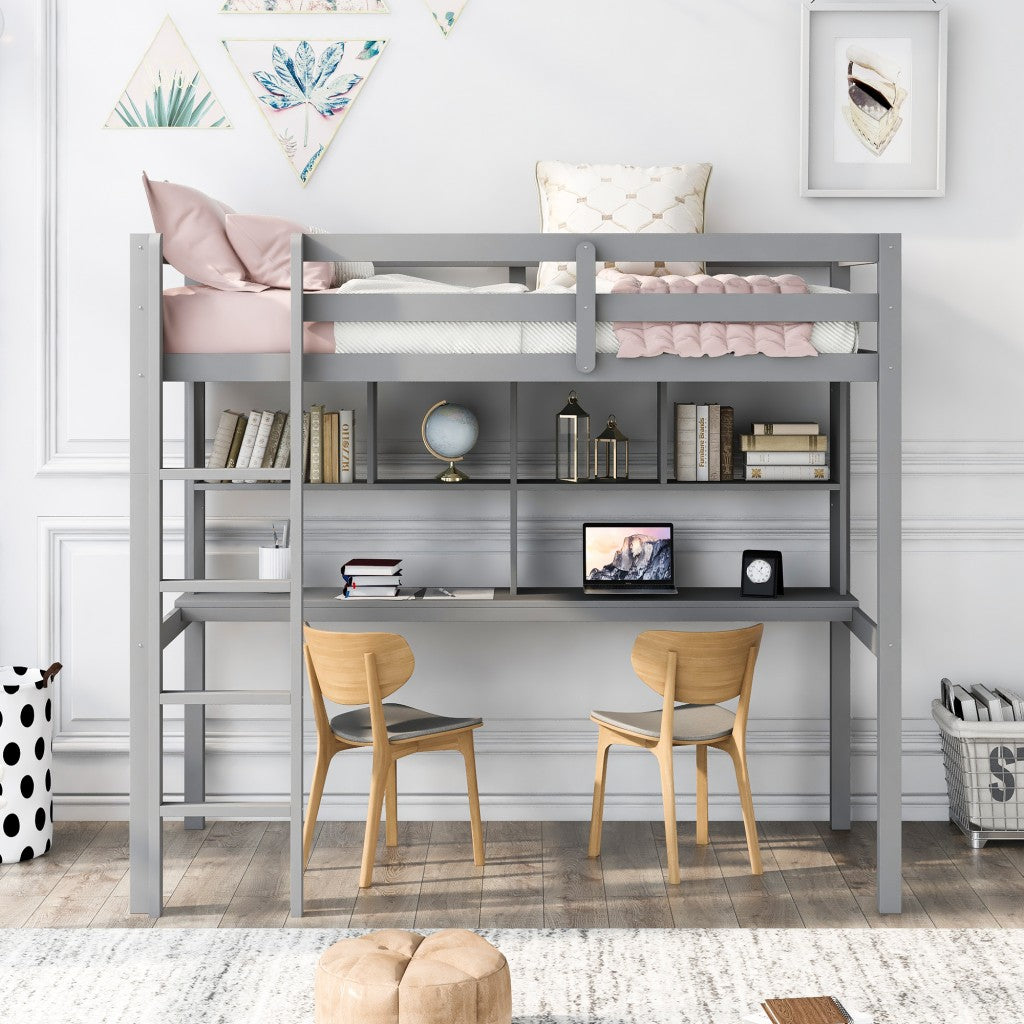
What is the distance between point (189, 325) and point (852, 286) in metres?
2.04

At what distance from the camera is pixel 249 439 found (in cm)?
338

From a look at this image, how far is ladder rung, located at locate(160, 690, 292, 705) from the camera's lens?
2.91m

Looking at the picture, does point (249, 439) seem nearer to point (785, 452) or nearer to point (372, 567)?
point (372, 567)

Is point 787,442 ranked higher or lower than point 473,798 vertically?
higher

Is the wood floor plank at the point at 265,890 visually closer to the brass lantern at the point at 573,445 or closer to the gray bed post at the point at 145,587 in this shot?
the gray bed post at the point at 145,587

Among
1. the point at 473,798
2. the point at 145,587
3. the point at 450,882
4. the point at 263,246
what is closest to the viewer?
the point at 145,587

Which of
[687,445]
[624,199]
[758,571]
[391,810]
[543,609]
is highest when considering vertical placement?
[624,199]

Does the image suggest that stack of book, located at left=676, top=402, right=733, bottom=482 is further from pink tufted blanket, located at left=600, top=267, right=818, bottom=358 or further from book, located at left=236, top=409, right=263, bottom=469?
book, located at left=236, top=409, right=263, bottom=469

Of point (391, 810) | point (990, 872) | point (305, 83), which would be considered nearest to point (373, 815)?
point (391, 810)

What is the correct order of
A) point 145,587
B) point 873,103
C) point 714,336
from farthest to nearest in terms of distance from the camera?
point 873,103 < point 145,587 < point 714,336

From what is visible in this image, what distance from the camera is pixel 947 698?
11.7 feet

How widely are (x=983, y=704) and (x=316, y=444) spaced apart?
2135mm

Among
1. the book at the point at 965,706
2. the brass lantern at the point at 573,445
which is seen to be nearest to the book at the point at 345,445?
the brass lantern at the point at 573,445

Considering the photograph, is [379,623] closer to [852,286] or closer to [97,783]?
[97,783]
